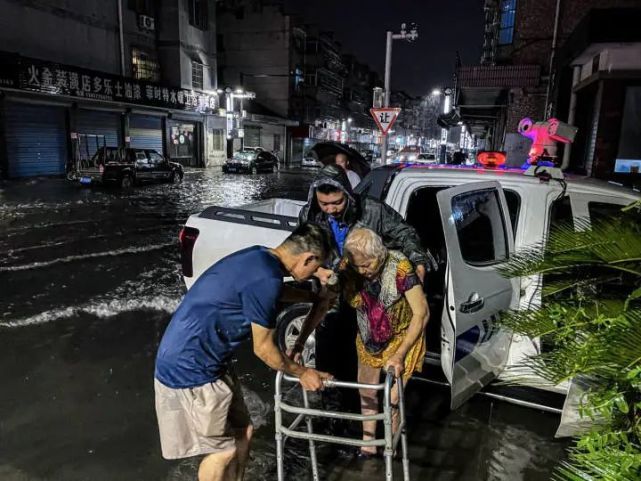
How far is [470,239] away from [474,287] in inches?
31.6

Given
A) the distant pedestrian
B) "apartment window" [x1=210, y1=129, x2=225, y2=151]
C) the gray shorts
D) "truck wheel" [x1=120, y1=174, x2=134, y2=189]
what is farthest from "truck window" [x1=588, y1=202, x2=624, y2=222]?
"apartment window" [x1=210, y1=129, x2=225, y2=151]

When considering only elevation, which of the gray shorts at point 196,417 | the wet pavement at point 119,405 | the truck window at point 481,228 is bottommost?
the wet pavement at point 119,405

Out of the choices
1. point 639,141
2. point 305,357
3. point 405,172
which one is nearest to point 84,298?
point 305,357

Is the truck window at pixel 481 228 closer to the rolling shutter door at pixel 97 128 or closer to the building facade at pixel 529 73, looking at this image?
the building facade at pixel 529 73

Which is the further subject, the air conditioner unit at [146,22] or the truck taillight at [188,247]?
the air conditioner unit at [146,22]

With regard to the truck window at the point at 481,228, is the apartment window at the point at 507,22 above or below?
above

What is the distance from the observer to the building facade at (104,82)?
2273 cm

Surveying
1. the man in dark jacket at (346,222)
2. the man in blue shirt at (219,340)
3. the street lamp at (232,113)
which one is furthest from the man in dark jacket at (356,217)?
the street lamp at (232,113)

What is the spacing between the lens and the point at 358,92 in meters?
76.2

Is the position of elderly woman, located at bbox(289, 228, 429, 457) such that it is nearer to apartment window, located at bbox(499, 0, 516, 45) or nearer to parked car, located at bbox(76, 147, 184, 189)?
parked car, located at bbox(76, 147, 184, 189)

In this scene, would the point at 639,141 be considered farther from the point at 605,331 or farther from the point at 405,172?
the point at 605,331

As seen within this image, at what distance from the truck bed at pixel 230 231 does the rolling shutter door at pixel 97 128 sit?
81.3ft

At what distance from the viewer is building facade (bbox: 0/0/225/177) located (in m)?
22.7

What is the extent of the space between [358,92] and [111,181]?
2409 inches
